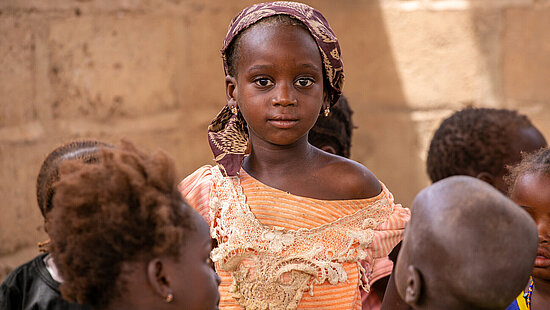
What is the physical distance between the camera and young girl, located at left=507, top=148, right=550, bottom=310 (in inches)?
89.6

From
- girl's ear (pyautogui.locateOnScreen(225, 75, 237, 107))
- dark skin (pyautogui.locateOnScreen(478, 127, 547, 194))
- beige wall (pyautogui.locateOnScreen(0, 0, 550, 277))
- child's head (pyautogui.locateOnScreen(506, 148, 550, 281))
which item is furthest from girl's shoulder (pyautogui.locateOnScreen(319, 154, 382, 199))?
beige wall (pyautogui.locateOnScreen(0, 0, 550, 277))

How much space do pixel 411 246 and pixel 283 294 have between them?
2.33 feet

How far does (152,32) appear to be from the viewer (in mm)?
3938

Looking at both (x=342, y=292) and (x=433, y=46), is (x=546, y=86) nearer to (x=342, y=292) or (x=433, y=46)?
(x=433, y=46)

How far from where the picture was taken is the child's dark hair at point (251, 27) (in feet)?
7.46

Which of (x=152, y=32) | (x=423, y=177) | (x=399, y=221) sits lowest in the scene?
(x=423, y=177)

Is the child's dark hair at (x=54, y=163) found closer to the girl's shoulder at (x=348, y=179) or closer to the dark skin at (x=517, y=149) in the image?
the girl's shoulder at (x=348, y=179)

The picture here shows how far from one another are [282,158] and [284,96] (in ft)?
0.81

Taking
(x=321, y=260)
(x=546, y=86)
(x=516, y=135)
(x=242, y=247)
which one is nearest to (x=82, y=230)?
(x=242, y=247)

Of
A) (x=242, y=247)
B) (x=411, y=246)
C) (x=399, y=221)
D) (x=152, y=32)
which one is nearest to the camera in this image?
(x=411, y=246)

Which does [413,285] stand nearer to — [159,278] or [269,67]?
[159,278]

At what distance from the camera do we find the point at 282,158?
7.86 feet

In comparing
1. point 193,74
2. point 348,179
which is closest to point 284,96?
point 348,179

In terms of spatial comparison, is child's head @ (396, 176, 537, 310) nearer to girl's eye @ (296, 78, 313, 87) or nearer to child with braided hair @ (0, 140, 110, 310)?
girl's eye @ (296, 78, 313, 87)
